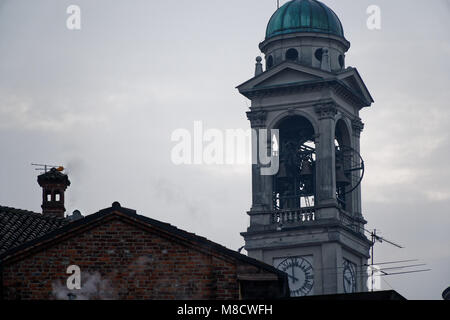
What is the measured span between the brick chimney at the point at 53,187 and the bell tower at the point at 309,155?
21.2 m

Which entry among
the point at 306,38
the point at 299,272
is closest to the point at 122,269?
the point at 299,272

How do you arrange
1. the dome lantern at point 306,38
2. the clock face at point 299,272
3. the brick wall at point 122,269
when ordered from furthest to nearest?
1. the dome lantern at point 306,38
2. the clock face at point 299,272
3. the brick wall at point 122,269

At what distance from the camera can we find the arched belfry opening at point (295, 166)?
91000mm

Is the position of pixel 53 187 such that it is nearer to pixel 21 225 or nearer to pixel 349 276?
pixel 21 225

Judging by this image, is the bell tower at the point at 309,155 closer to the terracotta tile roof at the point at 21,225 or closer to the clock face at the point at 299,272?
the clock face at the point at 299,272

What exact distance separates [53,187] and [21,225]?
1024 cm

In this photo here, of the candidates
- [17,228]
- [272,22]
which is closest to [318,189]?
[272,22]

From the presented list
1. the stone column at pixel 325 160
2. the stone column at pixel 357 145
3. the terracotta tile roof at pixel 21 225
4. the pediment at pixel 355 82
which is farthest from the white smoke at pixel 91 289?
the stone column at pixel 357 145

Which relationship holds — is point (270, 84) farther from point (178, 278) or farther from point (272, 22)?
point (178, 278)

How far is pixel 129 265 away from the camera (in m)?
48.8

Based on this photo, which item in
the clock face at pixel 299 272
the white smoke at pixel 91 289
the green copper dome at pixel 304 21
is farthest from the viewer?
the green copper dome at pixel 304 21

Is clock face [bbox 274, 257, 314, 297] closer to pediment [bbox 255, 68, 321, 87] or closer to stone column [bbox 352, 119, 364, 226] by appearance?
stone column [bbox 352, 119, 364, 226]
